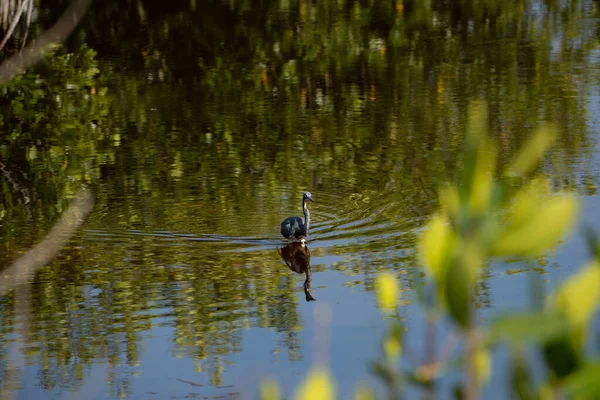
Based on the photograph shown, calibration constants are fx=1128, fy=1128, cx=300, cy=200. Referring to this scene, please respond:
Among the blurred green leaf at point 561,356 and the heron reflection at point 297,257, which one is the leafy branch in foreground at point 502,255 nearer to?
the blurred green leaf at point 561,356

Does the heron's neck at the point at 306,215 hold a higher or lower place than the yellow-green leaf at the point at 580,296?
lower

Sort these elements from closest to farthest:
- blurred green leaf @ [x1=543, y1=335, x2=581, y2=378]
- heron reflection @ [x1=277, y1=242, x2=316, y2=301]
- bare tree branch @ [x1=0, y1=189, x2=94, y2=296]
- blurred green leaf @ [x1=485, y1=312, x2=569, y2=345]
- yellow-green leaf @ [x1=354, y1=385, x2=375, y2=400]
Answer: blurred green leaf @ [x1=485, y1=312, x2=569, y2=345] < blurred green leaf @ [x1=543, y1=335, x2=581, y2=378] < yellow-green leaf @ [x1=354, y1=385, x2=375, y2=400] < bare tree branch @ [x1=0, y1=189, x2=94, y2=296] < heron reflection @ [x1=277, y1=242, x2=316, y2=301]

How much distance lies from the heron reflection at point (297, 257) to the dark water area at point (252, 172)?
0.09 ft

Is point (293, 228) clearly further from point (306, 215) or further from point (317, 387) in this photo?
point (317, 387)

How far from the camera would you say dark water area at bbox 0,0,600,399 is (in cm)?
627

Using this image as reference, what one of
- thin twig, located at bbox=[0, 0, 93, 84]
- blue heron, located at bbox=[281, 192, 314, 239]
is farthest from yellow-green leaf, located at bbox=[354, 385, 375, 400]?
blue heron, located at bbox=[281, 192, 314, 239]

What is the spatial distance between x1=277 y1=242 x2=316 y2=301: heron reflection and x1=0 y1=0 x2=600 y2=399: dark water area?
0.09ft

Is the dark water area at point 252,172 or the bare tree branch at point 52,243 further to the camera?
the bare tree branch at point 52,243

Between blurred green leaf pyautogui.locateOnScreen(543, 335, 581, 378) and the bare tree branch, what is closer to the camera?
blurred green leaf pyautogui.locateOnScreen(543, 335, 581, 378)

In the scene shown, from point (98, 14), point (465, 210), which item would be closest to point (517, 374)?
point (465, 210)

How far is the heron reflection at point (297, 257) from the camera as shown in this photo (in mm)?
7624

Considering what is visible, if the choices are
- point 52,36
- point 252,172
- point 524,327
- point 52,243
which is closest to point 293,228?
point 52,243

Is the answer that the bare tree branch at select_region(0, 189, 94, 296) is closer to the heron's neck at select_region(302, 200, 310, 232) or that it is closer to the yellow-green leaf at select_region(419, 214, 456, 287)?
the heron's neck at select_region(302, 200, 310, 232)

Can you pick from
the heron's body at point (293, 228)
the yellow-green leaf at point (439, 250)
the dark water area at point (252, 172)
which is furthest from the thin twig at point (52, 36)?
the heron's body at point (293, 228)
